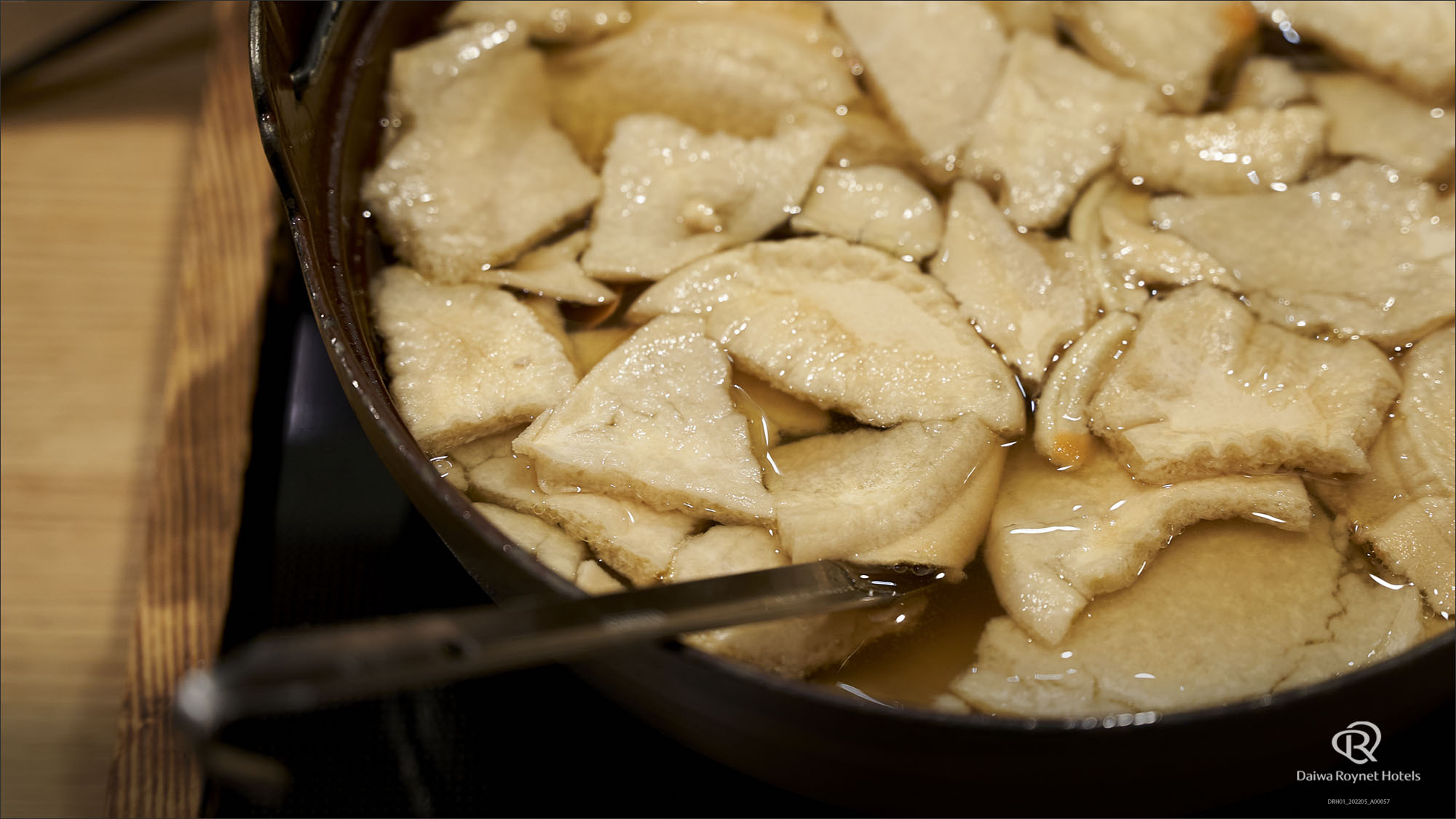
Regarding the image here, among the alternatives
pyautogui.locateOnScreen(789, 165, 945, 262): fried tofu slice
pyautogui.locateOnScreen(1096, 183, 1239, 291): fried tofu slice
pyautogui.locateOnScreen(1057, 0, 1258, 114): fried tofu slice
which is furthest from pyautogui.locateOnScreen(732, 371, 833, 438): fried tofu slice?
pyautogui.locateOnScreen(1057, 0, 1258, 114): fried tofu slice

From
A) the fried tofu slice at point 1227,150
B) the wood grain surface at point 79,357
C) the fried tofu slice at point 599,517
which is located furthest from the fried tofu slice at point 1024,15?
the wood grain surface at point 79,357

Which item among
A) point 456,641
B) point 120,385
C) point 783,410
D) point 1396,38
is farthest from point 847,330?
point 120,385

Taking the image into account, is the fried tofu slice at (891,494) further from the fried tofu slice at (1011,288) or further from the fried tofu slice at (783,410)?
the fried tofu slice at (1011,288)

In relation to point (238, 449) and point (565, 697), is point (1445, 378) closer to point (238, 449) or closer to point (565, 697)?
point (565, 697)

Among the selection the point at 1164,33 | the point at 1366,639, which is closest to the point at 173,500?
the point at 1366,639

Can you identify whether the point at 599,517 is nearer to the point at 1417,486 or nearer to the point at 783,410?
the point at 783,410

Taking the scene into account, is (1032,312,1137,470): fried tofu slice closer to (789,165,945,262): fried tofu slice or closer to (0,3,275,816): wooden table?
(789,165,945,262): fried tofu slice
